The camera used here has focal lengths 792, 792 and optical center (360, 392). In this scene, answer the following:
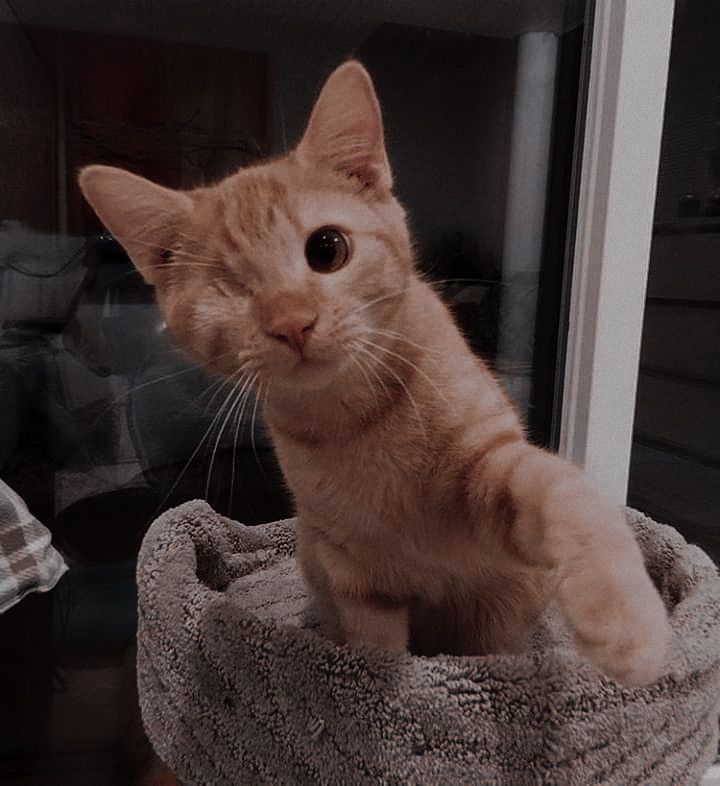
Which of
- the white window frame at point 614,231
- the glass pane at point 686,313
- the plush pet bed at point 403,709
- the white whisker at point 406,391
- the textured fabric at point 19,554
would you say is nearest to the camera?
the plush pet bed at point 403,709

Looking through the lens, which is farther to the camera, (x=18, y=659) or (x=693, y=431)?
(x=693, y=431)

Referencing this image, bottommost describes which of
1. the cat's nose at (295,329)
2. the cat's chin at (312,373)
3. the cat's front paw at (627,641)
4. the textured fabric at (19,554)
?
the textured fabric at (19,554)

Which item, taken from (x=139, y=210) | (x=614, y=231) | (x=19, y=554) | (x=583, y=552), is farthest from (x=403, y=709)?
(x=614, y=231)

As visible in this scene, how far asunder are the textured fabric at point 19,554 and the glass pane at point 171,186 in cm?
25

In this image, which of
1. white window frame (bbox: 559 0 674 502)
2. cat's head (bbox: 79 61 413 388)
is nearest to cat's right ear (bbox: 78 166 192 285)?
cat's head (bbox: 79 61 413 388)

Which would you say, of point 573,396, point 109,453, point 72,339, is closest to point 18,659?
point 109,453

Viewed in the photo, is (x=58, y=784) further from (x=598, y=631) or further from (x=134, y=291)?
(x=598, y=631)

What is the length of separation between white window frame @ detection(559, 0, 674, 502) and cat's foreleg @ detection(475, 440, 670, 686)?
0.57 meters

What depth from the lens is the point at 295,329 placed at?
599 millimetres

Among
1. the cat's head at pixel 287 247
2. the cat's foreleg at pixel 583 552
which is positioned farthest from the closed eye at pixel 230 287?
the cat's foreleg at pixel 583 552

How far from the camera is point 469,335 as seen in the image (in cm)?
129

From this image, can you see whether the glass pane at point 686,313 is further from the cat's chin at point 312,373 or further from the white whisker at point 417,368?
the cat's chin at point 312,373

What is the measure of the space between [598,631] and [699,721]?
27 centimetres

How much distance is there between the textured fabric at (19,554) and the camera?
38.5 inches
